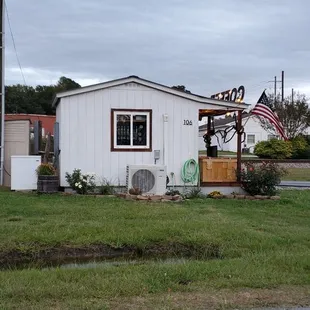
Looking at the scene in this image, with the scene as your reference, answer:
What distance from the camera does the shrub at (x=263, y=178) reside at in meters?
14.9

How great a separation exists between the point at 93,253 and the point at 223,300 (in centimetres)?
323

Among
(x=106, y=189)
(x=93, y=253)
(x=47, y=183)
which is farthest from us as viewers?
(x=106, y=189)

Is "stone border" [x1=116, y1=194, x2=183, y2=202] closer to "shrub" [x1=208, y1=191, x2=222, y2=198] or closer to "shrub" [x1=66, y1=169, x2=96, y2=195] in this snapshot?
"shrub" [x1=66, y1=169, x2=96, y2=195]

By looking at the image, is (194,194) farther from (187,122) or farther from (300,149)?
(300,149)

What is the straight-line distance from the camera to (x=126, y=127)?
596 inches

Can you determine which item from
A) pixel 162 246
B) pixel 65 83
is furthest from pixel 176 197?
pixel 65 83

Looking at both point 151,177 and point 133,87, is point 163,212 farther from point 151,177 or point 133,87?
point 133,87

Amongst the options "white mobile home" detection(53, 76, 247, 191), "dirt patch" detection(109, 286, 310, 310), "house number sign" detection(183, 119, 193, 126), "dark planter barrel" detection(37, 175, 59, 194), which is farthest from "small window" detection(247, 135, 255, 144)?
"dirt patch" detection(109, 286, 310, 310)

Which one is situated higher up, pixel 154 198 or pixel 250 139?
pixel 250 139

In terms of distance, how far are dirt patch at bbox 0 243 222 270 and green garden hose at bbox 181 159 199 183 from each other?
681cm

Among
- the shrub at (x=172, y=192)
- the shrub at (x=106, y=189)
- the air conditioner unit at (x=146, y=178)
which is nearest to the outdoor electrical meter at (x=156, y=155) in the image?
the air conditioner unit at (x=146, y=178)

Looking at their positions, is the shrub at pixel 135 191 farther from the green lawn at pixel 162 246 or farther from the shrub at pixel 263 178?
the shrub at pixel 263 178

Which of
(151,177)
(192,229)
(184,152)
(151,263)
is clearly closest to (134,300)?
(151,263)

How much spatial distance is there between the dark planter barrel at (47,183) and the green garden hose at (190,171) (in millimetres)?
3878
